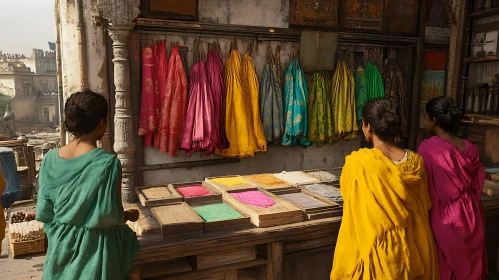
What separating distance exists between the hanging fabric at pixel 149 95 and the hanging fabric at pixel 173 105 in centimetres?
9

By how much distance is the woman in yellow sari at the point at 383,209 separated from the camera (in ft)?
7.30

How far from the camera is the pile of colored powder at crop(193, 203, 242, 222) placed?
256 cm

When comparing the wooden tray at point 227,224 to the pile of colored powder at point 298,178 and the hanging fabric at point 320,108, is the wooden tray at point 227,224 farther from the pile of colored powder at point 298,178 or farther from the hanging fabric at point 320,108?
the hanging fabric at point 320,108

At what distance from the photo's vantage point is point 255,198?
114 inches

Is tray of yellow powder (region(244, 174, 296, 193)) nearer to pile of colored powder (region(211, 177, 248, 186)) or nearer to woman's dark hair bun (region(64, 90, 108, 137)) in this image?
pile of colored powder (region(211, 177, 248, 186))

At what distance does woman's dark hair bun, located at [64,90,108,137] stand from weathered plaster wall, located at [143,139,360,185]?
272 cm

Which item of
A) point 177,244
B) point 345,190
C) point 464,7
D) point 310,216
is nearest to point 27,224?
point 177,244

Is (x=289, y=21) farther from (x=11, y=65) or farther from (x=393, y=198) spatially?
(x=11, y=65)

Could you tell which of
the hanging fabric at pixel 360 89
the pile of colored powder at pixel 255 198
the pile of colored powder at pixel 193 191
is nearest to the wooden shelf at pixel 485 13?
the hanging fabric at pixel 360 89

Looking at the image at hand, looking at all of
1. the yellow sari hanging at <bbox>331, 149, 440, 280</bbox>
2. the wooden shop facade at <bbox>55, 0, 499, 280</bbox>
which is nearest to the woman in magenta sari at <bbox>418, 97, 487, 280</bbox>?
the yellow sari hanging at <bbox>331, 149, 440, 280</bbox>

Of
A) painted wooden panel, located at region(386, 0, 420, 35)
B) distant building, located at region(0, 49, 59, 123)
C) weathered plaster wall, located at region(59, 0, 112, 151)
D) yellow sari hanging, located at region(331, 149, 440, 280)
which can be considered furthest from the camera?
distant building, located at region(0, 49, 59, 123)

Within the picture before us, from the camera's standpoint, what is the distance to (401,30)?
5.57 metres

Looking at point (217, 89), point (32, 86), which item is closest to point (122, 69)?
point (217, 89)

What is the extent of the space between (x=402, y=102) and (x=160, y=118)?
3.39 meters
